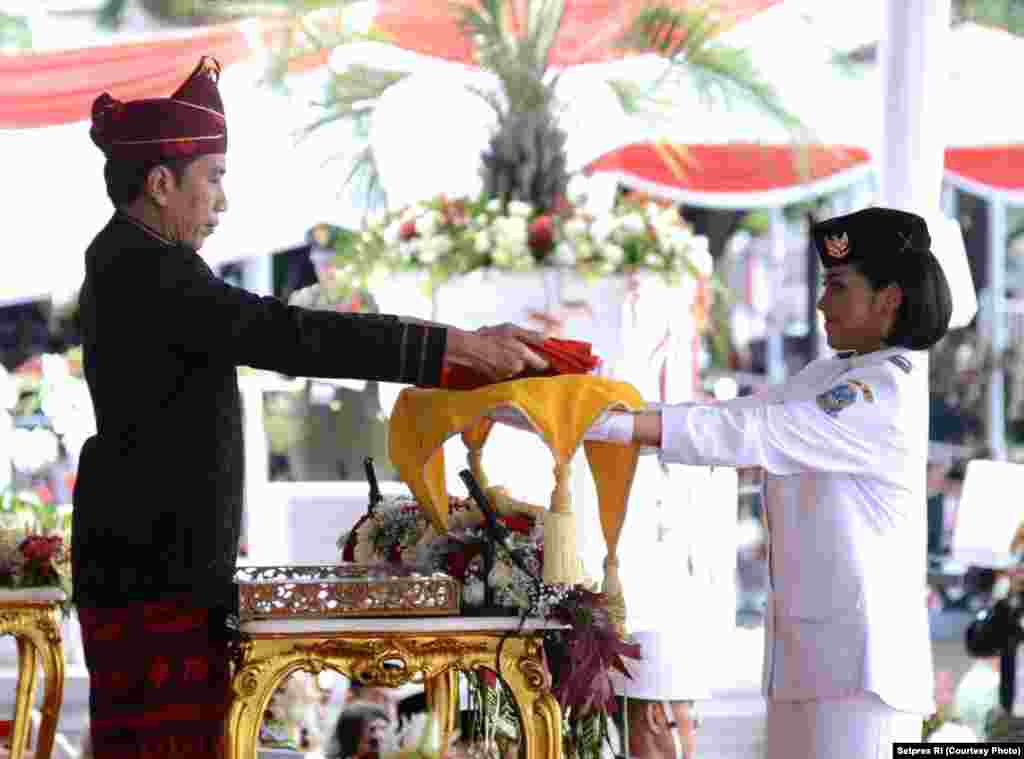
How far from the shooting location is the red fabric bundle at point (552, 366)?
3432 millimetres

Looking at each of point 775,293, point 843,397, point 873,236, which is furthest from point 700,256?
point 775,293

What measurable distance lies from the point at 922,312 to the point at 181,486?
4.87ft

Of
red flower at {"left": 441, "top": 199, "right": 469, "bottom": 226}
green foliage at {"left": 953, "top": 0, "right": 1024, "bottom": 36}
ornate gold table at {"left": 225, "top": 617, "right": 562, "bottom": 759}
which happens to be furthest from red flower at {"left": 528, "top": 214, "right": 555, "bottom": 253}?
green foliage at {"left": 953, "top": 0, "right": 1024, "bottom": 36}

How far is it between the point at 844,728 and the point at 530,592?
2.36 feet

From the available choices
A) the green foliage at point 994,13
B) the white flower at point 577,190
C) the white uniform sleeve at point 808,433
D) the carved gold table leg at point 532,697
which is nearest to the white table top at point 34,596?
the carved gold table leg at point 532,697

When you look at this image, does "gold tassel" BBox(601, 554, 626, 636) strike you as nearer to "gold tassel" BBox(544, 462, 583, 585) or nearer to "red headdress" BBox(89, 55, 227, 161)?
"gold tassel" BBox(544, 462, 583, 585)

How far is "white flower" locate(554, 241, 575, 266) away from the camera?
582cm

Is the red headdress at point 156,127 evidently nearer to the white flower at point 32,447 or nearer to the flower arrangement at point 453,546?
the flower arrangement at point 453,546

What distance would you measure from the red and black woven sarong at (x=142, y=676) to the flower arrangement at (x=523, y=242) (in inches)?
107

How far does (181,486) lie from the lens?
128 inches

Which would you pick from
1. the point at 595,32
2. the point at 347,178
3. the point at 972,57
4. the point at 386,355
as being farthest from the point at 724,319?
the point at 386,355

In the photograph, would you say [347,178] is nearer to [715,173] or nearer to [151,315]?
[151,315]

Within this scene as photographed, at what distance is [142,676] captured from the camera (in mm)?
3271

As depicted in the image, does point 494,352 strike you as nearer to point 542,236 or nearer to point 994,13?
point 542,236
